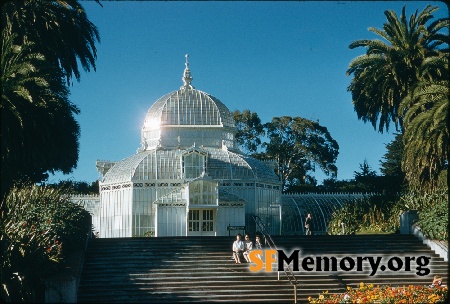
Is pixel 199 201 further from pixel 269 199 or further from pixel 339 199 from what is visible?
pixel 339 199

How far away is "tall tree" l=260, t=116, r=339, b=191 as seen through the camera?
60812mm

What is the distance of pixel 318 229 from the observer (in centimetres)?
3669

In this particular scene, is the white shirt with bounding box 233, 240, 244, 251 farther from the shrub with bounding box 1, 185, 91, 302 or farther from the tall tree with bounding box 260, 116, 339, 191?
the tall tree with bounding box 260, 116, 339, 191

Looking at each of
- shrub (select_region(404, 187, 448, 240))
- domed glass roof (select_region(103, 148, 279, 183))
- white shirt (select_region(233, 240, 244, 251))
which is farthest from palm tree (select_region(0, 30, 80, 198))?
shrub (select_region(404, 187, 448, 240))

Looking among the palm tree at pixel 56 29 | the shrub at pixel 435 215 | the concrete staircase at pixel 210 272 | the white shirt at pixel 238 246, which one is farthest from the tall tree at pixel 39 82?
the shrub at pixel 435 215

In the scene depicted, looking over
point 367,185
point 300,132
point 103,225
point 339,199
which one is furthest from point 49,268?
point 300,132

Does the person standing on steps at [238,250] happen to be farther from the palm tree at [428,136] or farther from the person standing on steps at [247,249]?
the palm tree at [428,136]

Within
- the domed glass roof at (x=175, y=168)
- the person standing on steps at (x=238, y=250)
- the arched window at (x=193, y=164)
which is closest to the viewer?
the person standing on steps at (x=238, y=250)

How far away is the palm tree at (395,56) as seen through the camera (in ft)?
114

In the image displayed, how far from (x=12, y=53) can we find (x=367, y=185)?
2775cm

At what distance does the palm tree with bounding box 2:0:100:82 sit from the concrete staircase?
9.96 meters

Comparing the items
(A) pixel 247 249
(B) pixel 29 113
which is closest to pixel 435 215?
(A) pixel 247 249

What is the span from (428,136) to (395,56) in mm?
9392

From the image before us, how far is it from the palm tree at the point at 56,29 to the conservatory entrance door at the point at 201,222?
8.48 meters
